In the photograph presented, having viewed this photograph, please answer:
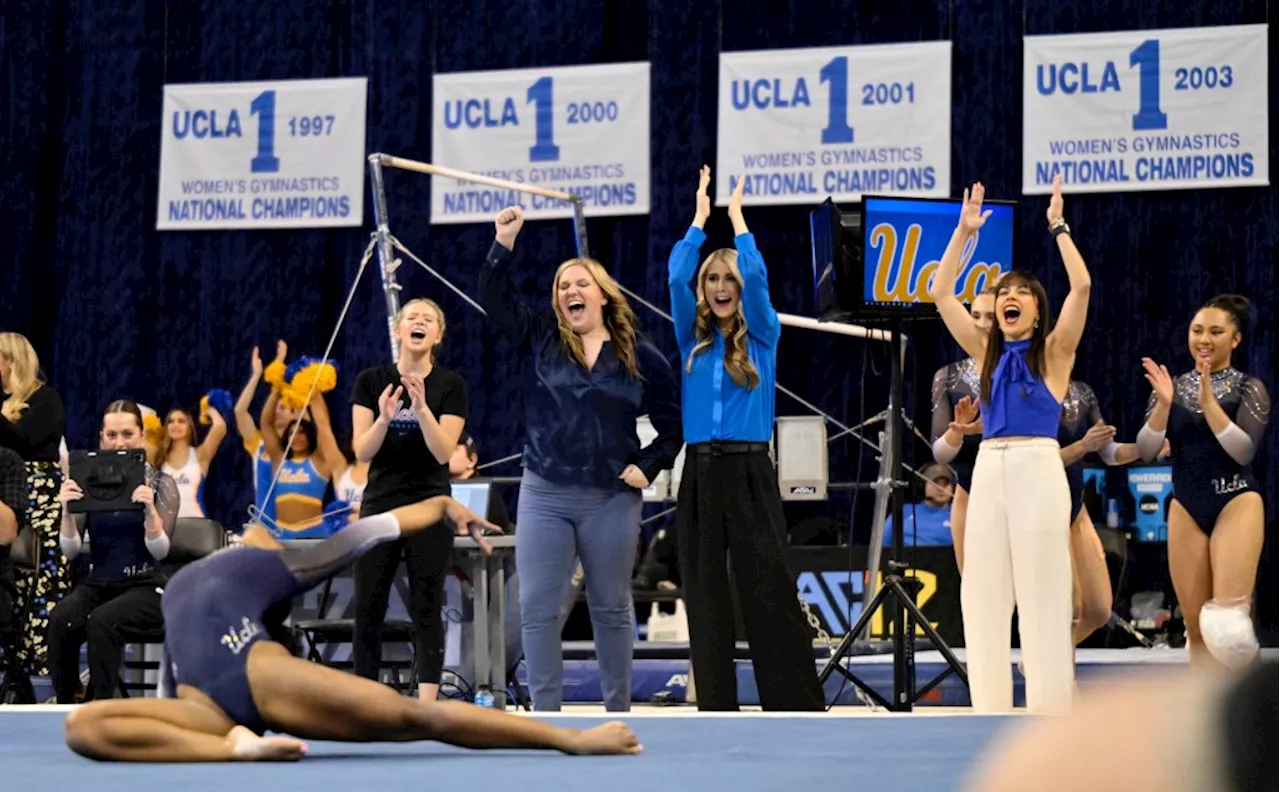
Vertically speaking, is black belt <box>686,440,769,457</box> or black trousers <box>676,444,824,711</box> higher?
black belt <box>686,440,769,457</box>

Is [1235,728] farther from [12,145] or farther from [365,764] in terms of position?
[12,145]

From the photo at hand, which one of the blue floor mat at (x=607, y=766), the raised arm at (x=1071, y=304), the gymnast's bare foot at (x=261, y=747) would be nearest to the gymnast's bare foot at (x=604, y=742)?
the blue floor mat at (x=607, y=766)

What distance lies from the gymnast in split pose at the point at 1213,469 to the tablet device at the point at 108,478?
11.1 feet

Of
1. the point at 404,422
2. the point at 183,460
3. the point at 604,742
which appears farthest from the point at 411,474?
the point at 183,460

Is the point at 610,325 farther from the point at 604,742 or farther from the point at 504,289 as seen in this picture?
the point at 604,742

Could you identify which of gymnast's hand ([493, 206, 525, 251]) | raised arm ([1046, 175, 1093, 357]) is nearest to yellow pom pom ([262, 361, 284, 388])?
gymnast's hand ([493, 206, 525, 251])

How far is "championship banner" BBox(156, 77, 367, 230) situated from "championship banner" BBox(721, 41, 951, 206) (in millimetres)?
2259

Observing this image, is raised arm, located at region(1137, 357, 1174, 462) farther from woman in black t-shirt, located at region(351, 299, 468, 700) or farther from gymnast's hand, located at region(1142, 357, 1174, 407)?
woman in black t-shirt, located at region(351, 299, 468, 700)

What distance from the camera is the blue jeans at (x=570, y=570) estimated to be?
14.8 ft

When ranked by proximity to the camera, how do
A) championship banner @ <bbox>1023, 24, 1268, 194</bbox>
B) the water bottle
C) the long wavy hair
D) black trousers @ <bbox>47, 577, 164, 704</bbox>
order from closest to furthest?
the long wavy hair
black trousers @ <bbox>47, 577, 164, 704</bbox>
the water bottle
championship banner @ <bbox>1023, 24, 1268, 194</bbox>

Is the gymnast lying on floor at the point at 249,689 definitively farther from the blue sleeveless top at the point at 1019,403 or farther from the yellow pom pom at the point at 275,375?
the yellow pom pom at the point at 275,375

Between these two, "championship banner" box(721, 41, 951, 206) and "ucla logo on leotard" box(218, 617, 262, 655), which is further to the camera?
"championship banner" box(721, 41, 951, 206)

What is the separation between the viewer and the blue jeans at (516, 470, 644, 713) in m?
4.52

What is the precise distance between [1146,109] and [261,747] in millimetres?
7206
